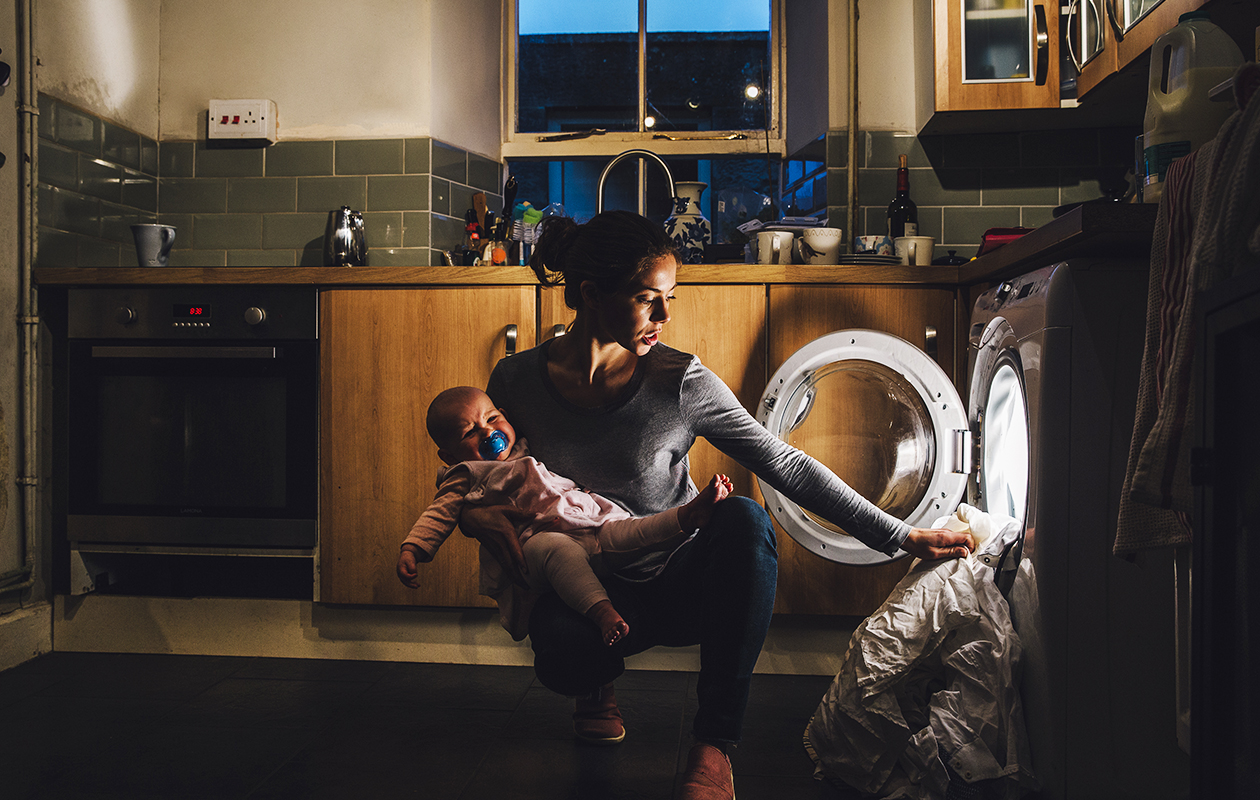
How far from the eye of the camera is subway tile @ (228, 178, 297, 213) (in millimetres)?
2717

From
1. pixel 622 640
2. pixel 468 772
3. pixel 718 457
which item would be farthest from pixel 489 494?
pixel 718 457

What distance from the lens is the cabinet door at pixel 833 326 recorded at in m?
2.09

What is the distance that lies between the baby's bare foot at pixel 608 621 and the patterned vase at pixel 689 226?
47.8 inches

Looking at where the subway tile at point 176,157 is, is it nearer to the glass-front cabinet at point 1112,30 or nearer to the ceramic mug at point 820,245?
the ceramic mug at point 820,245

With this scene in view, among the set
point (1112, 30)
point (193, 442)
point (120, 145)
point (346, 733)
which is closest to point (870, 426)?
point (1112, 30)

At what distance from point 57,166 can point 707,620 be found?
2.18m

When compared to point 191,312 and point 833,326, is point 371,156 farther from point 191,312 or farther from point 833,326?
point 833,326

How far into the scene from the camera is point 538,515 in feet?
4.69

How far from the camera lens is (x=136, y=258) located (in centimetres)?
263

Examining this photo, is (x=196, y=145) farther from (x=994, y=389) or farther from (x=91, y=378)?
(x=994, y=389)

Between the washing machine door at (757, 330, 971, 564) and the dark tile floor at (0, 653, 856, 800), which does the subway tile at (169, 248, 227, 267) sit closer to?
the dark tile floor at (0, 653, 856, 800)

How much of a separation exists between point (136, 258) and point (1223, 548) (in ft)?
9.22

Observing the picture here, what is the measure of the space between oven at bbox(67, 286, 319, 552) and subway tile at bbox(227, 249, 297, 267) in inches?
21.3

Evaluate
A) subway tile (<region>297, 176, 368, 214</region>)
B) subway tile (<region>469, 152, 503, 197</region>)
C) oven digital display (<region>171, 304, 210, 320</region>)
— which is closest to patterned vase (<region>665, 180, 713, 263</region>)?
subway tile (<region>469, 152, 503, 197</region>)
